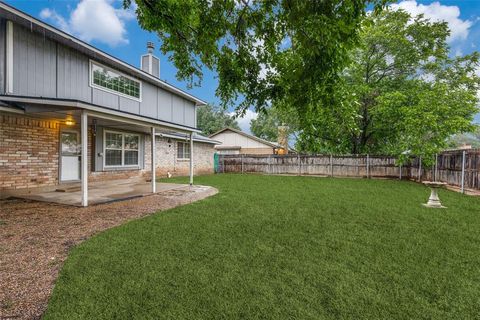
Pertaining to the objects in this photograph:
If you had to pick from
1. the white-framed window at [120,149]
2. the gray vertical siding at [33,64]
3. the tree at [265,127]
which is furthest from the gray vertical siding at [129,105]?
the tree at [265,127]

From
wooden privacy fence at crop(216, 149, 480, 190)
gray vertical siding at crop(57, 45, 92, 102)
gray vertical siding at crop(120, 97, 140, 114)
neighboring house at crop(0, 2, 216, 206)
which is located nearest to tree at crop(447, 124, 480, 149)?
wooden privacy fence at crop(216, 149, 480, 190)

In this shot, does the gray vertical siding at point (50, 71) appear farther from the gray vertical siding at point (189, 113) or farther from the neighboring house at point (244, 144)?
the neighboring house at point (244, 144)

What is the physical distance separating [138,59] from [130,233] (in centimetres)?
1271

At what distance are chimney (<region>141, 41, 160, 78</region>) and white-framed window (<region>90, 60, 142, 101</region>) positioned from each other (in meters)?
2.49

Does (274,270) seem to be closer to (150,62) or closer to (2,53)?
(2,53)

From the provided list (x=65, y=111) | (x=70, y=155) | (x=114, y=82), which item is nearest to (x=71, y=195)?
(x=70, y=155)

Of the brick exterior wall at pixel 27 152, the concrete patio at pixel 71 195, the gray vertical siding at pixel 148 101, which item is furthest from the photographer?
the gray vertical siding at pixel 148 101

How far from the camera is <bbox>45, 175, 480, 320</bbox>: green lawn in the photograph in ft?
6.91

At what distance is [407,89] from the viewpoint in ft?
51.7

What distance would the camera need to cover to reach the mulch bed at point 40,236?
2266 mm

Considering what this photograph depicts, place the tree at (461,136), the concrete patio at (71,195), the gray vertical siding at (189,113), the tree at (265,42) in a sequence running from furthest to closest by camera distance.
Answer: the gray vertical siding at (189,113)
the tree at (461,136)
the concrete patio at (71,195)
the tree at (265,42)

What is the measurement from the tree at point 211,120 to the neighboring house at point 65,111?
101 ft

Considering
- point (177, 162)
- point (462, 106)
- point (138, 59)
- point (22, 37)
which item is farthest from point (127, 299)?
point (462, 106)

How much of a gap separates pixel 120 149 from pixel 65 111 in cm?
432
